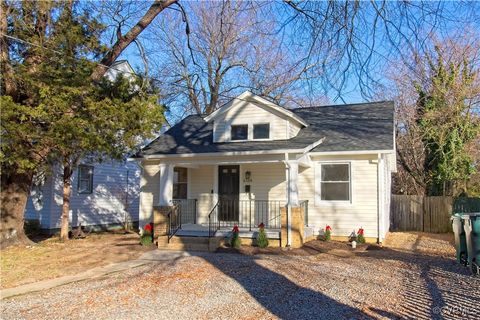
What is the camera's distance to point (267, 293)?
21.5 feet

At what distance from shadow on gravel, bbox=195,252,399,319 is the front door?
16.9 ft

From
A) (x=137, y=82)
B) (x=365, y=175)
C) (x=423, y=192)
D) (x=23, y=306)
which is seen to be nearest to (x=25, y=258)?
(x=23, y=306)

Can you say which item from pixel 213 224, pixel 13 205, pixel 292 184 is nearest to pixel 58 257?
pixel 13 205

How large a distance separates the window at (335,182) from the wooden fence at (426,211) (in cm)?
566

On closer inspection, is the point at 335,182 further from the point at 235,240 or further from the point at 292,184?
the point at 235,240

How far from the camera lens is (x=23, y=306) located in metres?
6.00

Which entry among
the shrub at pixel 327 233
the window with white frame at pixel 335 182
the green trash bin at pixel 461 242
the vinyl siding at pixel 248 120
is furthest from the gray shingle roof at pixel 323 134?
the green trash bin at pixel 461 242

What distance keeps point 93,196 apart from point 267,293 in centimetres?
1283

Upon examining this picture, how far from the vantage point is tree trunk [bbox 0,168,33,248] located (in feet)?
37.9

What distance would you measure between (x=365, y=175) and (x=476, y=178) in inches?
440

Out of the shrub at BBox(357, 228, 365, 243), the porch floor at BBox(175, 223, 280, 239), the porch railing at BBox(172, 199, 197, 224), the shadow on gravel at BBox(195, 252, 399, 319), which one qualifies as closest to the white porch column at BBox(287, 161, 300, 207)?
the porch floor at BBox(175, 223, 280, 239)

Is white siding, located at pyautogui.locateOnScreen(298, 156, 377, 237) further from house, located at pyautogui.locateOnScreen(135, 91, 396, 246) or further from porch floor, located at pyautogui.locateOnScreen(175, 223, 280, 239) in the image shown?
porch floor, located at pyautogui.locateOnScreen(175, 223, 280, 239)

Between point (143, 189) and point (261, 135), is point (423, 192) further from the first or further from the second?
point (143, 189)

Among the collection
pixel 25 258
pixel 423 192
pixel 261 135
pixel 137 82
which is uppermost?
pixel 137 82
